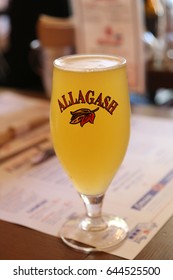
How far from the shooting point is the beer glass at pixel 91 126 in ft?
1.91

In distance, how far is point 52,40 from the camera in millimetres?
1244

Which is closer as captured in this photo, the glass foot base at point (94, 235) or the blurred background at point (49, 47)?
the glass foot base at point (94, 235)

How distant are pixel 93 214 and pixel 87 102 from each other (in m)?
0.18

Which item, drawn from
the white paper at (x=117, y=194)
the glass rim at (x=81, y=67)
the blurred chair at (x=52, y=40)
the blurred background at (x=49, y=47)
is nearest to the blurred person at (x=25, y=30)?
the blurred background at (x=49, y=47)

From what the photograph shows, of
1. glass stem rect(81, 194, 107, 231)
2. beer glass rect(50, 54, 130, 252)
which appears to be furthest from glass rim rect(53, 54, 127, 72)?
glass stem rect(81, 194, 107, 231)

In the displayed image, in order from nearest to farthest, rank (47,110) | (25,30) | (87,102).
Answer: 1. (87,102)
2. (47,110)
3. (25,30)

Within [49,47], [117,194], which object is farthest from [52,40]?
[117,194]

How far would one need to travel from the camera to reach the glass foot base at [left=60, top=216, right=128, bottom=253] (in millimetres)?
623

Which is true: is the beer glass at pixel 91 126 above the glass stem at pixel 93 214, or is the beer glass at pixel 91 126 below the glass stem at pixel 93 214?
above

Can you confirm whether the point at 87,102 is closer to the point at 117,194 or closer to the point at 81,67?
the point at 81,67

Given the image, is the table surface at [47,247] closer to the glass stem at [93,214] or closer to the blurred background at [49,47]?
the glass stem at [93,214]

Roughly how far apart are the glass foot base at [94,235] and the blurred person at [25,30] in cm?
132

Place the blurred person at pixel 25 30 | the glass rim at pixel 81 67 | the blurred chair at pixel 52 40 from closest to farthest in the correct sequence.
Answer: the glass rim at pixel 81 67
the blurred chair at pixel 52 40
the blurred person at pixel 25 30

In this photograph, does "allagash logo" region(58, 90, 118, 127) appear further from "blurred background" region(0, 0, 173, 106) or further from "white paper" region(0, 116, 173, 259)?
"blurred background" region(0, 0, 173, 106)
